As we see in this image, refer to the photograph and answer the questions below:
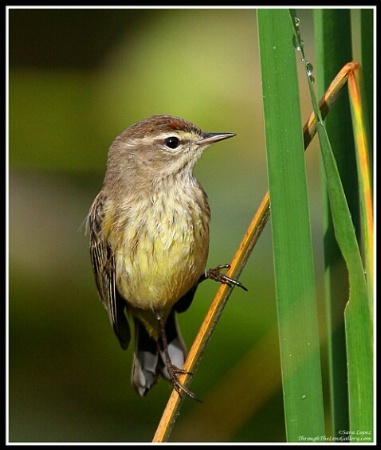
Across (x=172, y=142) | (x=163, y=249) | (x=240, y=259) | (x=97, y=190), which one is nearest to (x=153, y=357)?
(x=163, y=249)

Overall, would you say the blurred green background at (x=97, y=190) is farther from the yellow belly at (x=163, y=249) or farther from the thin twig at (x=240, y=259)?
the thin twig at (x=240, y=259)

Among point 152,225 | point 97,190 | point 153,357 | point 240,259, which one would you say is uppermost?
point 97,190

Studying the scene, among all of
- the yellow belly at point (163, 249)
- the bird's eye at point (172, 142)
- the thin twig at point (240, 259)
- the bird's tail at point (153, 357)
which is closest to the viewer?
the thin twig at point (240, 259)

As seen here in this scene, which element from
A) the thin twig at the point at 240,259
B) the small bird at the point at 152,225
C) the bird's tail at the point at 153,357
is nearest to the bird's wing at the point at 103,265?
the small bird at the point at 152,225

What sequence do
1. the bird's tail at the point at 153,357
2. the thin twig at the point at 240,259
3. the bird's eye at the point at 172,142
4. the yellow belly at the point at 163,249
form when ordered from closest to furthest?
the thin twig at the point at 240,259
the yellow belly at the point at 163,249
the bird's eye at the point at 172,142
the bird's tail at the point at 153,357

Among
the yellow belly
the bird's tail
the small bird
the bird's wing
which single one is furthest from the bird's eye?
the bird's tail

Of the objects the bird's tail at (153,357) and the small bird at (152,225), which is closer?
the small bird at (152,225)

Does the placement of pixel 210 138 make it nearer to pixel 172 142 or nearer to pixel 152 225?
pixel 172 142
